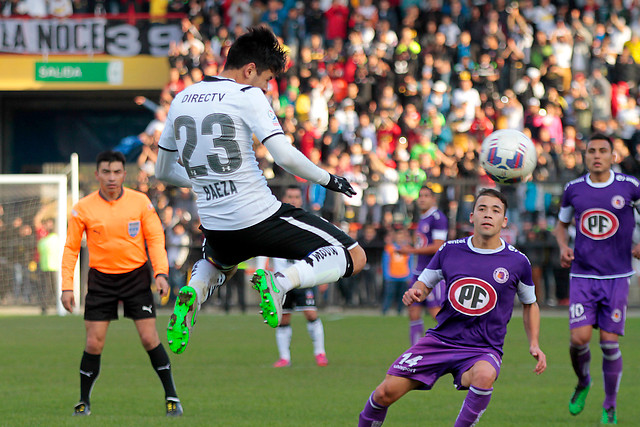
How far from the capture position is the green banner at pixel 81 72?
28297 mm

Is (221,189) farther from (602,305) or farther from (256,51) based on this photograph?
(602,305)

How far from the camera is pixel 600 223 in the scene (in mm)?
8555

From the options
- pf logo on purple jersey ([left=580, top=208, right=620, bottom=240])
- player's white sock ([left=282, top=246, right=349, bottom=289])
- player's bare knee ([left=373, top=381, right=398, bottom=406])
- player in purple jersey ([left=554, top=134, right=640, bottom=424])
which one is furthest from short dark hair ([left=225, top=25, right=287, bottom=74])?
pf logo on purple jersey ([left=580, top=208, right=620, bottom=240])

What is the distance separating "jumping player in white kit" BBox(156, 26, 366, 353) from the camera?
582 centimetres

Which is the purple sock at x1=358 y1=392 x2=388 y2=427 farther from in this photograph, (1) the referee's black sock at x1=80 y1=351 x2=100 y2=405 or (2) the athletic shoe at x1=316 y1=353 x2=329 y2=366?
(2) the athletic shoe at x1=316 y1=353 x2=329 y2=366

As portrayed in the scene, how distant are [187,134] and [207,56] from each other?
1823 cm

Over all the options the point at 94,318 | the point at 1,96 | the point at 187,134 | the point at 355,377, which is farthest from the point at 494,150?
the point at 1,96

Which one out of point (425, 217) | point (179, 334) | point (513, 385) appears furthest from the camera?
point (425, 217)

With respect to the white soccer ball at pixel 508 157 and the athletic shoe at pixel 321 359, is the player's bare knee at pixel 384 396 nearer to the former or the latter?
the white soccer ball at pixel 508 157

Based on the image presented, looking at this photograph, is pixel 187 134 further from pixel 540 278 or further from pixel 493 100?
pixel 493 100

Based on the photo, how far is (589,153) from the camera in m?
8.53

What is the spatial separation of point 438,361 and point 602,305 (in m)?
2.82

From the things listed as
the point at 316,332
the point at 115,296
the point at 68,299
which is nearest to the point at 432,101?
the point at 316,332

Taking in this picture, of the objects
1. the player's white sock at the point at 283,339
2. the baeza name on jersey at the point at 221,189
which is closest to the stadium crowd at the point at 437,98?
the player's white sock at the point at 283,339
